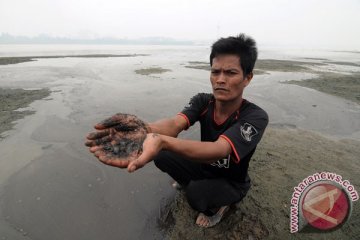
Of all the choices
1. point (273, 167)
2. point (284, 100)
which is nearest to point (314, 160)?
point (273, 167)

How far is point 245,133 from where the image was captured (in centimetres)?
232

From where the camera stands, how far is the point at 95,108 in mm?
8250

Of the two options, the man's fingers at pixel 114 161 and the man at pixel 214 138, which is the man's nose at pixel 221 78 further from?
the man's fingers at pixel 114 161

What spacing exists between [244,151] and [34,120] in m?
6.46

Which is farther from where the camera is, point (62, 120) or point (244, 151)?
→ point (62, 120)

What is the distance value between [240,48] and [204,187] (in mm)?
1526

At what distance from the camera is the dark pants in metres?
2.70

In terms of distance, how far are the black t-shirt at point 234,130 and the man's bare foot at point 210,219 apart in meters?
0.48

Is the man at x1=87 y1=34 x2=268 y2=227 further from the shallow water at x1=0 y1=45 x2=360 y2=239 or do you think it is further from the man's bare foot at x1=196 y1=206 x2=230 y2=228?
the shallow water at x1=0 y1=45 x2=360 y2=239

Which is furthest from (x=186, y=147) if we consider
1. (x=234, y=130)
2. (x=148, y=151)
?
(x=234, y=130)

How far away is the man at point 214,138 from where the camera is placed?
6.79 ft

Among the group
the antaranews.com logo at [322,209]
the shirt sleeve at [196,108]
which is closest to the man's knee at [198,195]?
the shirt sleeve at [196,108]

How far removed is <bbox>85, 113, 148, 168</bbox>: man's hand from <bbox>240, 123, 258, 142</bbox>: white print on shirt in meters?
0.90

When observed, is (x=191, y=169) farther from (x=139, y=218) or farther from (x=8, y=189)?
(x=8, y=189)
